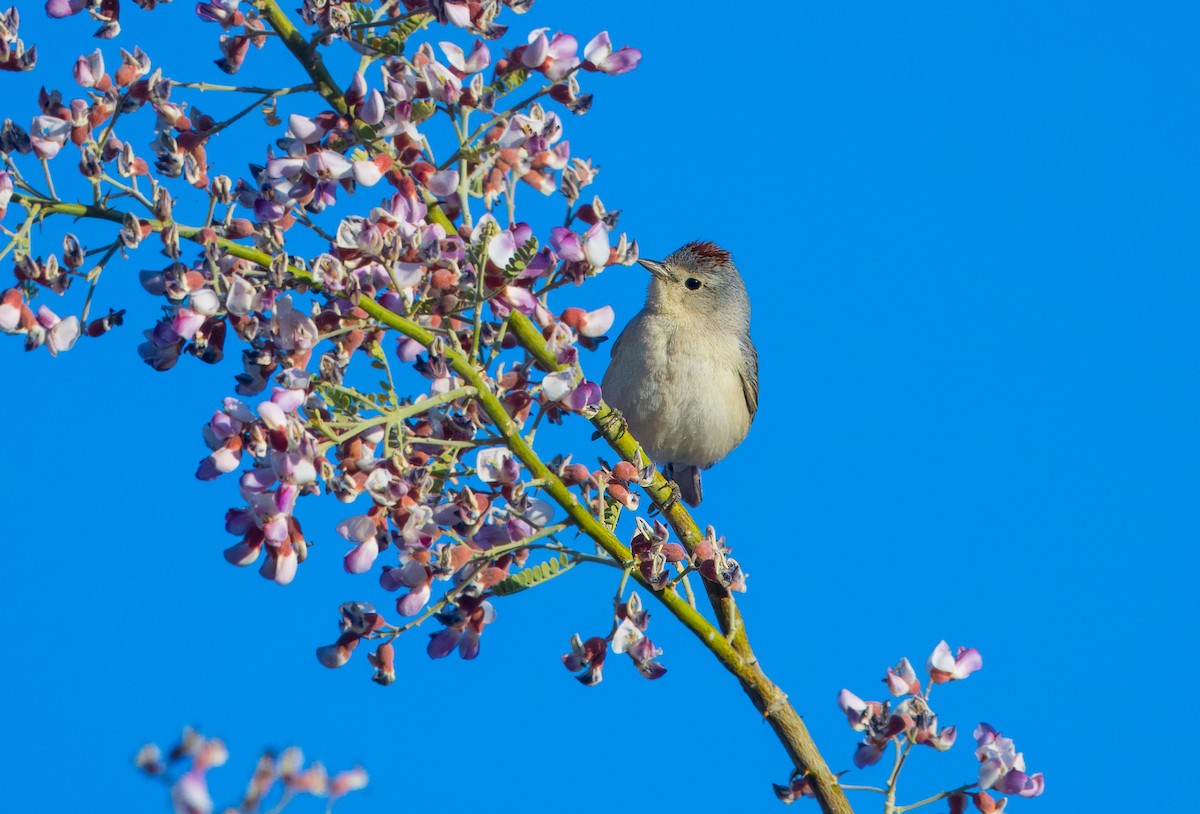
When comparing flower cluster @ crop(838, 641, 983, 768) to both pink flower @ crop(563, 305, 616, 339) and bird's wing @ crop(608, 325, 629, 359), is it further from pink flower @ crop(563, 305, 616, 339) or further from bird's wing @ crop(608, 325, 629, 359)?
bird's wing @ crop(608, 325, 629, 359)

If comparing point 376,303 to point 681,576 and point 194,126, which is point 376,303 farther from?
point 681,576

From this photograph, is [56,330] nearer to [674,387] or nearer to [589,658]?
[589,658]

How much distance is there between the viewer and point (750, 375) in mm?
7945

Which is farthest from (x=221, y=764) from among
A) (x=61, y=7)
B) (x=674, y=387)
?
(x=674, y=387)

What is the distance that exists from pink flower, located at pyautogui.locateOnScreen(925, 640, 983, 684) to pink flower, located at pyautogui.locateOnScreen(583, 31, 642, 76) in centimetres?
160

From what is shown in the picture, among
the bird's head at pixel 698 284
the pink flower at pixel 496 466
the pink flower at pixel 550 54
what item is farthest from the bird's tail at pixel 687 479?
the pink flower at pixel 496 466

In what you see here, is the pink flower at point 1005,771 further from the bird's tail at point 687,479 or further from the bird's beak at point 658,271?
the bird's tail at point 687,479

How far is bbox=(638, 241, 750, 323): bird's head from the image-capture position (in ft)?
25.0

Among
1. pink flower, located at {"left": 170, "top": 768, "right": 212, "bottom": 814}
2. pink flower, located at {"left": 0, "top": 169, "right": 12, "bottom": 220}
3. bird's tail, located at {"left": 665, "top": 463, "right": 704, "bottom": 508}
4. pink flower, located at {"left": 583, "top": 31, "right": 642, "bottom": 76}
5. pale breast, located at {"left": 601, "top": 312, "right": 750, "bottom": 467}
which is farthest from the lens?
bird's tail, located at {"left": 665, "top": 463, "right": 704, "bottom": 508}

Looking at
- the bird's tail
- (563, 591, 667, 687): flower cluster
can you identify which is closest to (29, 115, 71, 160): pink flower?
(563, 591, 667, 687): flower cluster

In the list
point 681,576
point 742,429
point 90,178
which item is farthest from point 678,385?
point 90,178

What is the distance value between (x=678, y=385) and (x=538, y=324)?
4112 millimetres

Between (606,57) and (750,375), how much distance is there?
4.66m

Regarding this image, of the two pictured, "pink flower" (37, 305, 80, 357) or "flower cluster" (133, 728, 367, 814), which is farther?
"pink flower" (37, 305, 80, 357)
